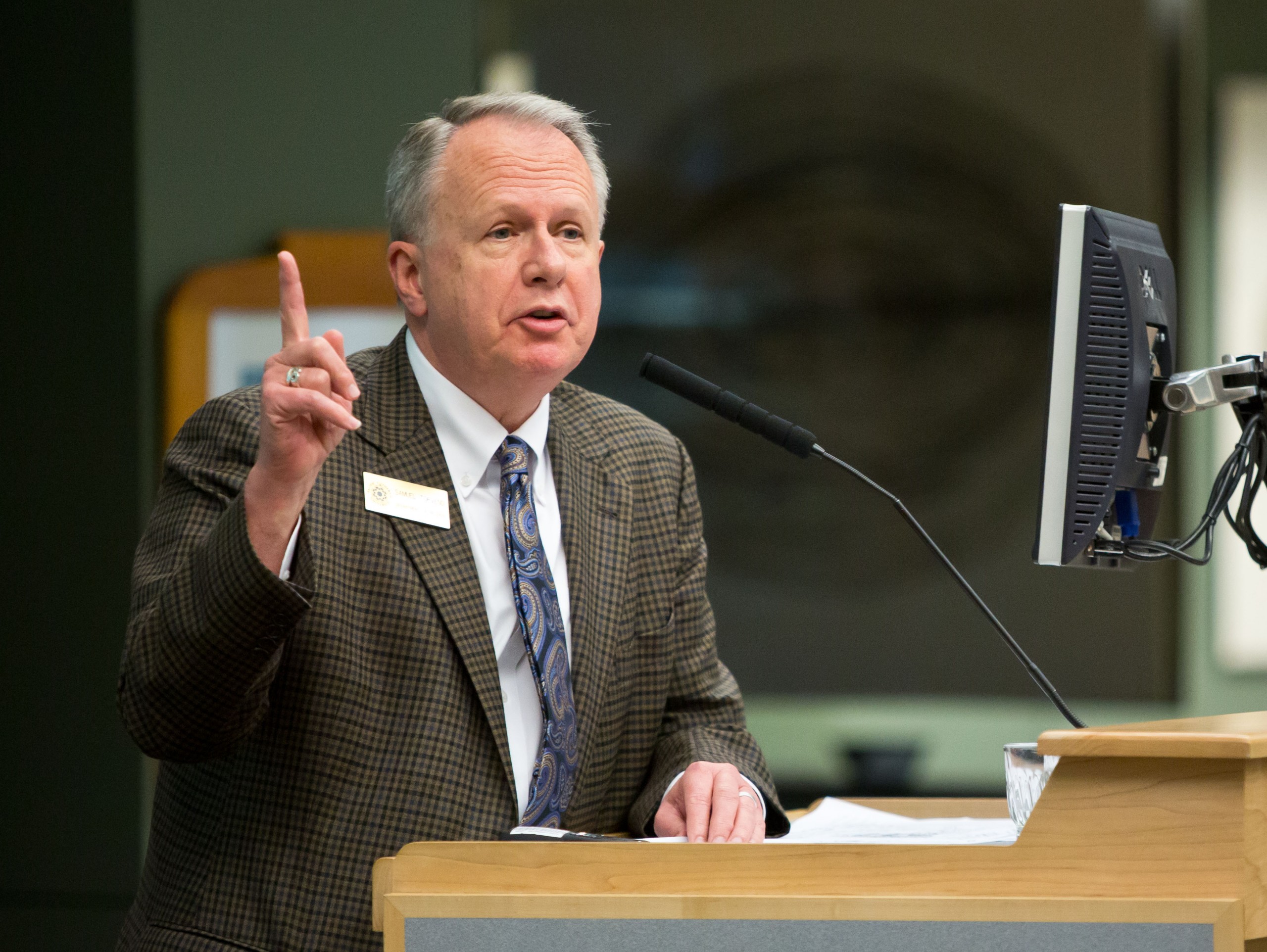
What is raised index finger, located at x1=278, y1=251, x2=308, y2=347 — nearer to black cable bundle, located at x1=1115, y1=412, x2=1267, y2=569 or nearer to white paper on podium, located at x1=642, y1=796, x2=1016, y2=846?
white paper on podium, located at x1=642, y1=796, x2=1016, y2=846

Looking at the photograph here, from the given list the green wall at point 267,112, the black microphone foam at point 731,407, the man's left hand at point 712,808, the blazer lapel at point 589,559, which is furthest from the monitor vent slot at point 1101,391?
the green wall at point 267,112

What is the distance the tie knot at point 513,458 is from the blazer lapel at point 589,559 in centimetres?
8

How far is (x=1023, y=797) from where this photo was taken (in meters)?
1.31

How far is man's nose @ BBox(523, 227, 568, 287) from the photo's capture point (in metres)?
1.67

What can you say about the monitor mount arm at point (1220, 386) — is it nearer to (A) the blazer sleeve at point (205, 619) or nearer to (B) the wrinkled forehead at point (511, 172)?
(B) the wrinkled forehead at point (511, 172)

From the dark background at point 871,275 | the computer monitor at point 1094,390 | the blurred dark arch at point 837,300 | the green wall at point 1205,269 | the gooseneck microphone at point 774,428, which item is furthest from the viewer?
the blurred dark arch at point 837,300

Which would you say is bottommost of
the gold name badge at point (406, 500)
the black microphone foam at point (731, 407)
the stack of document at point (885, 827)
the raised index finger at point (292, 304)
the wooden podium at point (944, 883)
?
the stack of document at point (885, 827)

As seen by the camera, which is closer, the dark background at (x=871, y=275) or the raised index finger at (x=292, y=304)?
the raised index finger at (x=292, y=304)

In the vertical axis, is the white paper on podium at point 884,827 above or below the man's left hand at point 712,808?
below

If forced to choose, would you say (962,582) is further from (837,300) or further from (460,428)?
(837,300)

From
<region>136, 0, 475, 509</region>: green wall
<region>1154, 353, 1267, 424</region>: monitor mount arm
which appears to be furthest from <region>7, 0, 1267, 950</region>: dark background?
<region>1154, 353, 1267, 424</region>: monitor mount arm

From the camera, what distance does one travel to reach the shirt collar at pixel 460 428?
5.58ft

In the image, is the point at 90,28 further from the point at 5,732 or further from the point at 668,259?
the point at 668,259

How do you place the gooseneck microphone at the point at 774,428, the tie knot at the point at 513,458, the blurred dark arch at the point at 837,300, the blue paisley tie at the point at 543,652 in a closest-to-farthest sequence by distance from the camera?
the gooseneck microphone at the point at 774,428, the blue paisley tie at the point at 543,652, the tie knot at the point at 513,458, the blurred dark arch at the point at 837,300
